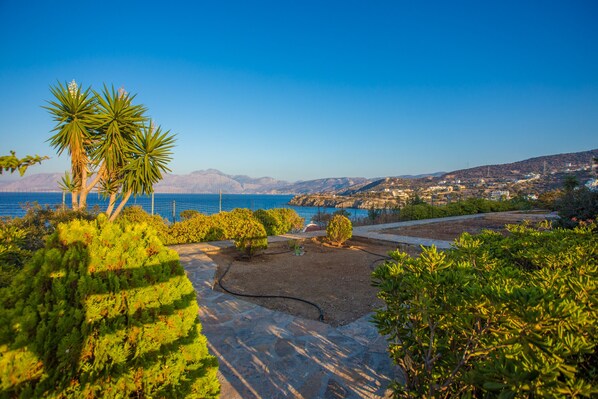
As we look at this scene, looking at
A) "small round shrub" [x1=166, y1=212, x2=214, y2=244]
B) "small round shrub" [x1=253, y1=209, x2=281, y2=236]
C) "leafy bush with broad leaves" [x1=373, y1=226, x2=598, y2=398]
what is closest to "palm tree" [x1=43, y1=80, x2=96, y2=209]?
"small round shrub" [x1=166, y1=212, x2=214, y2=244]

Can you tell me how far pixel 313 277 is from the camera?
203 inches

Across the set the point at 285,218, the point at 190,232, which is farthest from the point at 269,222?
the point at 190,232

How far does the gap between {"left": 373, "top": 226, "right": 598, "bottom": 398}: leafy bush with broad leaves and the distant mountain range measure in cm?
802

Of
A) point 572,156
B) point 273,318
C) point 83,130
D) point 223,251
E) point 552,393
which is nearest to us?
point 552,393

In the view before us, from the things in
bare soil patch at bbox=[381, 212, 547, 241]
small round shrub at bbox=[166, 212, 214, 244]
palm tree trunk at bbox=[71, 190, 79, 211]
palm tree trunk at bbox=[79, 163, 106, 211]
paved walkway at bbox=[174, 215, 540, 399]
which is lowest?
bare soil patch at bbox=[381, 212, 547, 241]

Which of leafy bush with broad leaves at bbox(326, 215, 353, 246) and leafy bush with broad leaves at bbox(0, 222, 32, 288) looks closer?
leafy bush with broad leaves at bbox(0, 222, 32, 288)

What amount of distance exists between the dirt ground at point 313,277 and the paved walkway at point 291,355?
0.42m

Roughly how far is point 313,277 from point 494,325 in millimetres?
4096

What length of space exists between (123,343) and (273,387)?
1283 mm

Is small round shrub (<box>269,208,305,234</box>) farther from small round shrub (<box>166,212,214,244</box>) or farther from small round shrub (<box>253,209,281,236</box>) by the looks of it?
small round shrub (<box>166,212,214,244</box>)

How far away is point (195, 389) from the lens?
1.39m

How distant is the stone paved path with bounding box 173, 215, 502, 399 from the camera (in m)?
2.05

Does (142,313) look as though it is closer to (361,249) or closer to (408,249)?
(361,249)

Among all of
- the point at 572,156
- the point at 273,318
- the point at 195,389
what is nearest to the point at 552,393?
the point at 195,389
